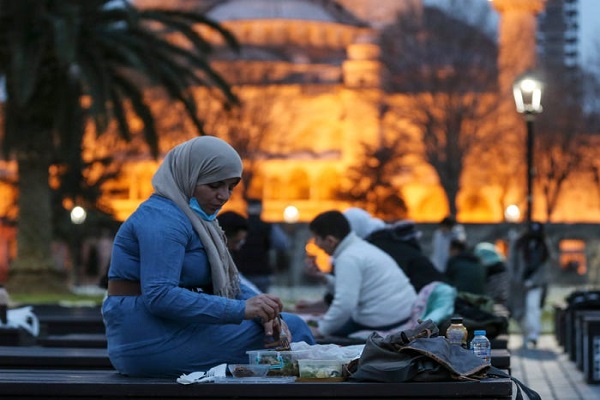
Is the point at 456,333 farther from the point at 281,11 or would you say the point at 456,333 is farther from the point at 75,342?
the point at 281,11

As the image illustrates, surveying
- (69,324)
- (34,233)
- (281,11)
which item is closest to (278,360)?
(69,324)

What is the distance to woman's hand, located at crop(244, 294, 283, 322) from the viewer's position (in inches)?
263

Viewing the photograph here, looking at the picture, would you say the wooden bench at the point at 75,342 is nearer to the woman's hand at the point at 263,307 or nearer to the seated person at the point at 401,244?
the seated person at the point at 401,244

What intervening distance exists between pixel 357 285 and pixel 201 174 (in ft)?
11.1

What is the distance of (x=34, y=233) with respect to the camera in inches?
1293

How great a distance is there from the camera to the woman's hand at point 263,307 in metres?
6.69

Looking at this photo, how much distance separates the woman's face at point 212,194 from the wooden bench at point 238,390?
31.2 inches

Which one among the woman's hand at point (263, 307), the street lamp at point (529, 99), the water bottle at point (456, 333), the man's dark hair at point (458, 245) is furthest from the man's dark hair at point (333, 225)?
the street lamp at point (529, 99)

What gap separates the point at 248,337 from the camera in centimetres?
691

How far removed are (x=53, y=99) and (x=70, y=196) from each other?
94.3 ft

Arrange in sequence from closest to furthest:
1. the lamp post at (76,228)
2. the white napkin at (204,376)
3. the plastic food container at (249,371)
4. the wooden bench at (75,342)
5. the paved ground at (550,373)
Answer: the white napkin at (204,376)
the plastic food container at (249,371)
the wooden bench at (75,342)
the paved ground at (550,373)
the lamp post at (76,228)

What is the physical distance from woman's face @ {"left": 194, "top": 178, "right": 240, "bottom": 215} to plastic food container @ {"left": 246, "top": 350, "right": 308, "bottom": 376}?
2.17ft

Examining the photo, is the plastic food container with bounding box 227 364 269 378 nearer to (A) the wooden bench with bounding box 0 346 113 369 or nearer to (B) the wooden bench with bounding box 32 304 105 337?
(A) the wooden bench with bounding box 0 346 113 369

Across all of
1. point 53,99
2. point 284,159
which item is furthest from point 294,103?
point 53,99
